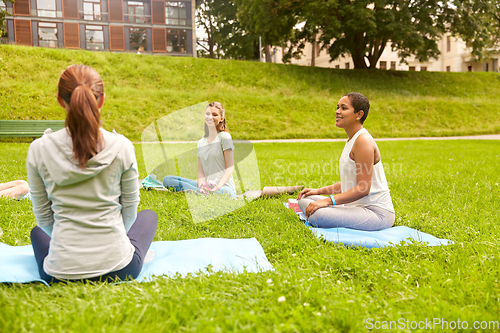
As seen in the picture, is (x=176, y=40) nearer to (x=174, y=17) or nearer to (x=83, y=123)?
(x=174, y=17)

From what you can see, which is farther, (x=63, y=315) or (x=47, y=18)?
(x=47, y=18)

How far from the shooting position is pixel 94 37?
32.8 metres

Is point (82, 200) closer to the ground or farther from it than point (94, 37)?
closer to the ground

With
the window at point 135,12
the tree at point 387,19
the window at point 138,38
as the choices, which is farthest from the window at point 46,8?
the tree at point 387,19

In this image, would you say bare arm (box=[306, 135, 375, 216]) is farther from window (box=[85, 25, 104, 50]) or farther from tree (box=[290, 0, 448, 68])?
window (box=[85, 25, 104, 50])

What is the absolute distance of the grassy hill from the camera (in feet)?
53.5

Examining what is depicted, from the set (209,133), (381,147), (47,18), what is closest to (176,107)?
(381,147)

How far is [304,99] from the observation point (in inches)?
802

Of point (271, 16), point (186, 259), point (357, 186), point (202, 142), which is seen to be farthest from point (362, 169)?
point (271, 16)

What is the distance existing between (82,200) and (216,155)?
2.98m

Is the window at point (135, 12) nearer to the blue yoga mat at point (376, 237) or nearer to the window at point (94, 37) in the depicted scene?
the window at point (94, 37)

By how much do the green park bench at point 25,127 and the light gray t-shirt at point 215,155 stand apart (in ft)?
31.6

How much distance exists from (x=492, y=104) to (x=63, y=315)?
26.8 m

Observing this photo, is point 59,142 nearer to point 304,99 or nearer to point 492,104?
point 304,99
